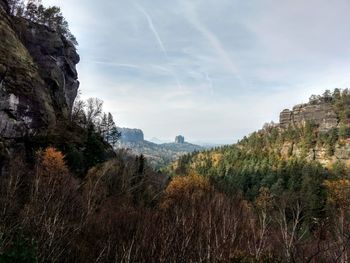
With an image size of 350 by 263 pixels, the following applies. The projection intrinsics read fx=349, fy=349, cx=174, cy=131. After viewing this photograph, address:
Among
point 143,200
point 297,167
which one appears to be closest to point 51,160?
point 143,200

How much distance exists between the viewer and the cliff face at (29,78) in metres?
57.2

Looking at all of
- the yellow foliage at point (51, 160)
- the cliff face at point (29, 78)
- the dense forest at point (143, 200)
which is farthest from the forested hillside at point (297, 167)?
the yellow foliage at point (51, 160)

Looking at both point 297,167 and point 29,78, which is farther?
point 297,167

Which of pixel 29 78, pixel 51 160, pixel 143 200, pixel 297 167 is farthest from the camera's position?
pixel 297 167

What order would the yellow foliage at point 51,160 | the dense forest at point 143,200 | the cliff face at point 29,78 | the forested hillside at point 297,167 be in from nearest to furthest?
1. the dense forest at point 143,200
2. the yellow foliage at point 51,160
3. the cliff face at point 29,78
4. the forested hillside at point 297,167

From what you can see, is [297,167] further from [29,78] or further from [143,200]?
[29,78]

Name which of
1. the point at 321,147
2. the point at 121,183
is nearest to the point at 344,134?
the point at 321,147

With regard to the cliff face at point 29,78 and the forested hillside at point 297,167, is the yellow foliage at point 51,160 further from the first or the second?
the forested hillside at point 297,167

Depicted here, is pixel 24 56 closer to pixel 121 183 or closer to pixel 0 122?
pixel 0 122

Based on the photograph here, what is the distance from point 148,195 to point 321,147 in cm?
14451

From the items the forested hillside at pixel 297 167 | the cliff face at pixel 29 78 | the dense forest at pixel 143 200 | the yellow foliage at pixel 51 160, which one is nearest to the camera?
the dense forest at pixel 143 200

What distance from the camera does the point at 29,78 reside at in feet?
209

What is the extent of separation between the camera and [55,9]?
97.8m

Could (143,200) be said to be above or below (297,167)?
below
